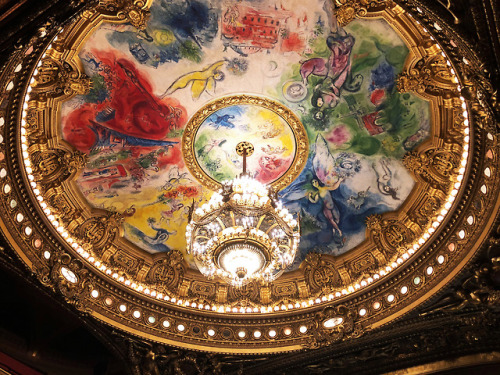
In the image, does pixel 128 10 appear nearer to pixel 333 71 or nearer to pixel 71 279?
pixel 333 71

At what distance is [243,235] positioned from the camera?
10.9 m

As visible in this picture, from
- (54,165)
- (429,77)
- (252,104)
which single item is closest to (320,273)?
(252,104)

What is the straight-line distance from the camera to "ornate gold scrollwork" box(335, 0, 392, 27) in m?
10.5

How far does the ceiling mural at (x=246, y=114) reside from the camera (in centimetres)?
1170

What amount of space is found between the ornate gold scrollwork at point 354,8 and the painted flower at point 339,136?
2935 millimetres

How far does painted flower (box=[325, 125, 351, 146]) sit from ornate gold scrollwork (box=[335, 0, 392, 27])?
9.63 feet

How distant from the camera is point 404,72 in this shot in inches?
471

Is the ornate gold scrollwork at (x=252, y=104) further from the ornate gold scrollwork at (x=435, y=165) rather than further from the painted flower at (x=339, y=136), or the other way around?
the ornate gold scrollwork at (x=435, y=165)

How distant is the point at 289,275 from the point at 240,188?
4311 mm

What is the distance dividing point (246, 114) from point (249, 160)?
53.6 inches

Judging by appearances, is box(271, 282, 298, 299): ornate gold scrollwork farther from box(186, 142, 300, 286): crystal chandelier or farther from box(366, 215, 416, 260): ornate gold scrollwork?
box(186, 142, 300, 286): crystal chandelier

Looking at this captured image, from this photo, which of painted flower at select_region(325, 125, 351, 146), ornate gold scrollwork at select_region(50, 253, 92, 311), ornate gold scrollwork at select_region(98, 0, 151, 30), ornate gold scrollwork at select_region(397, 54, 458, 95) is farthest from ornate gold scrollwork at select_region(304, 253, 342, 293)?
ornate gold scrollwork at select_region(98, 0, 151, 30)

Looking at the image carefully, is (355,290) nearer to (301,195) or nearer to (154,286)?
(301,195)

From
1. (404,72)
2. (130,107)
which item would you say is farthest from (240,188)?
(404,72)
